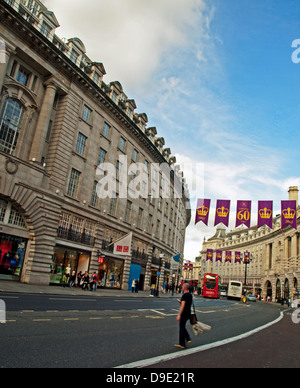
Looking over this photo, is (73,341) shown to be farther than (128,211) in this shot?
No

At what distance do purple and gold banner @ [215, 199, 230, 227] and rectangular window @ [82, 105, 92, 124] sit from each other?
15234 millimetres

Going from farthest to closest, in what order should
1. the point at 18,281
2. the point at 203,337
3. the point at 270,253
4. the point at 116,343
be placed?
the point at 270,253, the point at 18,281, the point at 203,337, the point at 116,343

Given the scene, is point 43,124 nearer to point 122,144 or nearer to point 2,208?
point 2,208

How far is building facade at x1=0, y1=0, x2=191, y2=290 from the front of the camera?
22.8m

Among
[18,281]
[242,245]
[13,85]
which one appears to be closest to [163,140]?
[13,85]

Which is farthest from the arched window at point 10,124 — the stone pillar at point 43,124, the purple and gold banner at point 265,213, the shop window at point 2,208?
the purple and gold banner at point 265,213

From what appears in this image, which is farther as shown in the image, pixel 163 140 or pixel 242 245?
pixel 242 245

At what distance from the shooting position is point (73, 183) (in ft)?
94.5

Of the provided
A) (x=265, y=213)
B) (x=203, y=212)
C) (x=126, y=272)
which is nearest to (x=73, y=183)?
(x=203, y=212)

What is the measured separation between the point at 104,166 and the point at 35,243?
39.0 ft

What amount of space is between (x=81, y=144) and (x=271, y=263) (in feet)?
268

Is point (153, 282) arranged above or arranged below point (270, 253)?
below

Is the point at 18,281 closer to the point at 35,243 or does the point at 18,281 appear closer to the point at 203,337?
the point at 35,243

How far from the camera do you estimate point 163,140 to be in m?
52.7
